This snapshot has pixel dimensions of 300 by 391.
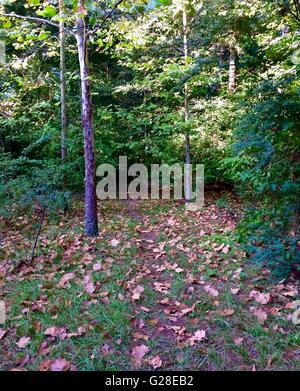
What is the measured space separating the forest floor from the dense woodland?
14 millimetres

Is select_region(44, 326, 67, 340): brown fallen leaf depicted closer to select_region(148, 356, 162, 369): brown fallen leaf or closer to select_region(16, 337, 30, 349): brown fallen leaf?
select_region(16, 337, 30, 349): brown fallen leaf

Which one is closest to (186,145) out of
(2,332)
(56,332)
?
(56,332)

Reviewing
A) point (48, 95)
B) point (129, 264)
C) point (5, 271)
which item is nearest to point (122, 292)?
point (129, 264)

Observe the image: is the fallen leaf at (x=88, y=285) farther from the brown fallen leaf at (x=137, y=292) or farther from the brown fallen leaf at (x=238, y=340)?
the brown fallen leaf at (x=238, y=340)

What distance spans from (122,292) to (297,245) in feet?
6.46

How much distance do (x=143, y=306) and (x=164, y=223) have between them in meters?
3.24

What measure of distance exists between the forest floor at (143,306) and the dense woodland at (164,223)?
0.01m

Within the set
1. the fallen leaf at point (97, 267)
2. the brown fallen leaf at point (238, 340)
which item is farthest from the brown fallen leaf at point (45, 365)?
the fallen leaf at point (97, 267)

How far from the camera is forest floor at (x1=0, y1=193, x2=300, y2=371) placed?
2.38m

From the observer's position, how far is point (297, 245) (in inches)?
130

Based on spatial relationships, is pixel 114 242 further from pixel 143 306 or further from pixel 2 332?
pixel 2 332

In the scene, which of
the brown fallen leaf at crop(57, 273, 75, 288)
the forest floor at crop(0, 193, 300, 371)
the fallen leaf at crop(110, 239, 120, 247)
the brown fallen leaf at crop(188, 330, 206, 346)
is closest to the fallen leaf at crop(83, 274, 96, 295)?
the forest floor at crop(0, 193, 300, 371)

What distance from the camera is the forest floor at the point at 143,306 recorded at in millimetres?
2379

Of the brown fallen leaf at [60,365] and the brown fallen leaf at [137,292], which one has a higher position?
the brown fallen leaf at [137,292]
